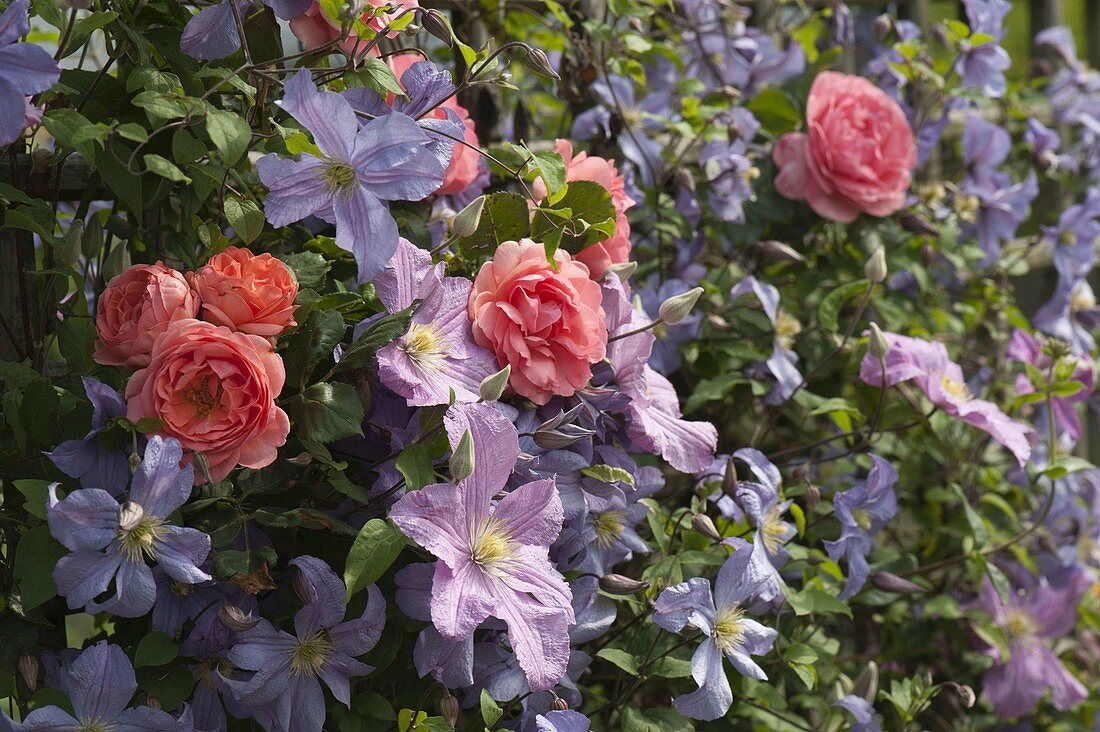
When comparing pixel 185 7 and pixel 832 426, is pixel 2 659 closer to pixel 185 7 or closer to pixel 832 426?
pixel 185 7

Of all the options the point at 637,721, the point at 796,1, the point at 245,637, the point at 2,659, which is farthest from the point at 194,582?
the point at 796,1

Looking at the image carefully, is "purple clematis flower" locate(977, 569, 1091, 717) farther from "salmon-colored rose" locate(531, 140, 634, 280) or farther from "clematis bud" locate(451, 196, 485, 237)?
"clematis bud" locate(451, 196, 485, 237)

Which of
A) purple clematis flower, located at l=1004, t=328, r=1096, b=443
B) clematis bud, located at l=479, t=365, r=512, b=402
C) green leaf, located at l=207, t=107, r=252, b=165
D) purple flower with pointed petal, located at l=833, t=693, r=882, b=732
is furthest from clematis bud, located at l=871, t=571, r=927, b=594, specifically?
green leaf, located at l=207, t=107, r=252, b=165

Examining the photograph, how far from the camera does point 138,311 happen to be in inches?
32.4

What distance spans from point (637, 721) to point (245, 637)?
38 cm

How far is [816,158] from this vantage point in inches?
56.6

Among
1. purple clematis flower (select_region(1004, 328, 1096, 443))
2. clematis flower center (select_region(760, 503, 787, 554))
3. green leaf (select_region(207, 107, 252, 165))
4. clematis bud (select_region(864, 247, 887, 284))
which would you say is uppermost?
green leaf (select_region(207, 107, 252, 165))

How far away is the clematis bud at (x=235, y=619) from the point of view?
80cm

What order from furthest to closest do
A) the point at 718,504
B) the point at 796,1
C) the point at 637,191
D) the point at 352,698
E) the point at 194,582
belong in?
1. the point at 796,1
2. the point at 637,191
3. the point at 718,504
4. the point at 352,698
5. the point at 194,582

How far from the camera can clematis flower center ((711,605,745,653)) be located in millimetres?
982

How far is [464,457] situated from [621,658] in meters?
0.31

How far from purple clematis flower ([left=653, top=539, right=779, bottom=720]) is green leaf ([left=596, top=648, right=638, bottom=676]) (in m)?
0.05

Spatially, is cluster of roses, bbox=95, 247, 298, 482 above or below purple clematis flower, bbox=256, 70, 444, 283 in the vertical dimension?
below

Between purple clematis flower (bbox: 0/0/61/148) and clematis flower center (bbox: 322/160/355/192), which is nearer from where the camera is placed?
purple clematis flower (bbox: 0/0/61/148)
